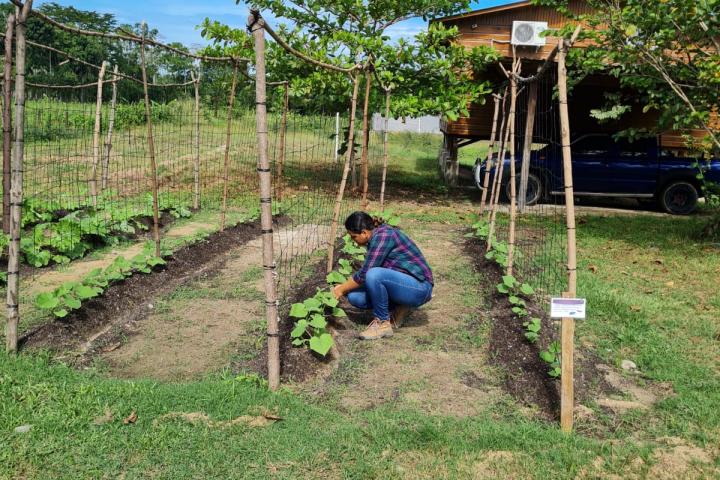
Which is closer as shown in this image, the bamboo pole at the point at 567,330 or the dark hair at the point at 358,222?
the bamboo pole at the point at 567,330

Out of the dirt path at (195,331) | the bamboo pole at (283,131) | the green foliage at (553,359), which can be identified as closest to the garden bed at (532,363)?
the green foliage at (553,359)

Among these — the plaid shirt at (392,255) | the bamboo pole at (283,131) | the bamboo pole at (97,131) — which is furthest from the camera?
the bamboo pole at (97,131)

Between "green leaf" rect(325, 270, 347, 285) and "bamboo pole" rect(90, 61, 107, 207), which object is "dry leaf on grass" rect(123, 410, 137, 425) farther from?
"bamboo pole" rect(90, 61, 107, 207)

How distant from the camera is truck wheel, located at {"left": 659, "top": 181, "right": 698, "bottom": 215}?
470 inches

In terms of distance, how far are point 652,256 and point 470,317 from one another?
3901 millimetres

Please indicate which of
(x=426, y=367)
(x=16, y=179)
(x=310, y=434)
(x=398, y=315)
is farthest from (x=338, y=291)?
(x=16, y=179)

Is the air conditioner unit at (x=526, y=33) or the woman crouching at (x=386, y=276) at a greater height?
the air conditioner unit at (x=526, y=33)

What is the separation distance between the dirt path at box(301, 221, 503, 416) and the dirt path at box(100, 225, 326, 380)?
2.60 feet

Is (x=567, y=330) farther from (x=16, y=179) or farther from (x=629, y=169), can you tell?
(x=629, y=169)

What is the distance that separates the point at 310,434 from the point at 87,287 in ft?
9.07

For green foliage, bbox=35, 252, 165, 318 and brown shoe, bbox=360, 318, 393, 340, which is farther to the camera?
brown shoe, bbox=360, 318, 393, 340

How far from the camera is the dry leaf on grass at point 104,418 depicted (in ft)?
10.7

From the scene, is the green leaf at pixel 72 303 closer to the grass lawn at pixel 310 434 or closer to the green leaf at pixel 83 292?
the green leaf at pixel 83 292

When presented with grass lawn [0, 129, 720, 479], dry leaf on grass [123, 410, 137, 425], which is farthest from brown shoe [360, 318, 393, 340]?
dry leaf on grass [123, 410, 137, 425]
